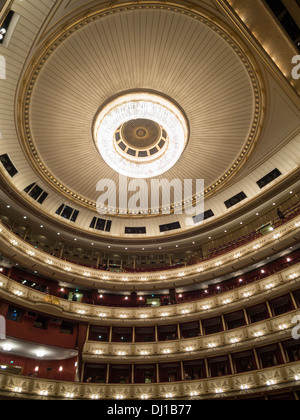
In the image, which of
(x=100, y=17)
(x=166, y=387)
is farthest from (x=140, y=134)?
(x=166, y=387)

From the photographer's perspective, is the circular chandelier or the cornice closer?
the cornice

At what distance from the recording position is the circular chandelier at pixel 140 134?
1576 centimetres

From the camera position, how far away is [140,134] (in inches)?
746

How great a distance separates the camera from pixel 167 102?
16.2 m

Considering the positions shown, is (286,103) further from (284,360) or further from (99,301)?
(99,301)

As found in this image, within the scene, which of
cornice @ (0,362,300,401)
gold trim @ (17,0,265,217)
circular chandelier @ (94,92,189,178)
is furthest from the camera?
circular chandelier @ (94,92,189,178)

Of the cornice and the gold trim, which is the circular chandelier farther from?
the cornice

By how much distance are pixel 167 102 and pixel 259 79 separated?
4707mm

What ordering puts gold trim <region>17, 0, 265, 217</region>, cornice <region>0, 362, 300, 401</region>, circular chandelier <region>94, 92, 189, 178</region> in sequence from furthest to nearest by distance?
circular chandelier <region>94, 92, 189, 178</region> → cornice <region>0, 362, 300, 401</region> → gold trim <region>17, 0, 265, 217</region>

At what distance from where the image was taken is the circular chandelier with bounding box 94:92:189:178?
15.8 meters

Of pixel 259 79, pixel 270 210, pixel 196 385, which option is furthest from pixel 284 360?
pixel 259 79


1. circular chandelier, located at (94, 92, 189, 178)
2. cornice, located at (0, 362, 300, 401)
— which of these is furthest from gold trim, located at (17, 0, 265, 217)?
cornice, located at (0, 362, 300, 401)

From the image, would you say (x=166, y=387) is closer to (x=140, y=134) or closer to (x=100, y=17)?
(x=140, y=134)

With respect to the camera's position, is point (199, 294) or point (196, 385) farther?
point (199, 294)
